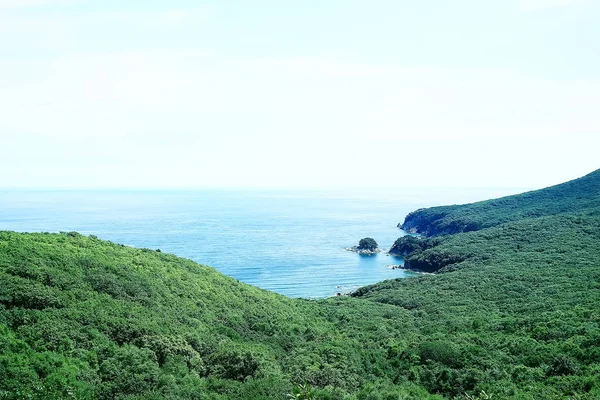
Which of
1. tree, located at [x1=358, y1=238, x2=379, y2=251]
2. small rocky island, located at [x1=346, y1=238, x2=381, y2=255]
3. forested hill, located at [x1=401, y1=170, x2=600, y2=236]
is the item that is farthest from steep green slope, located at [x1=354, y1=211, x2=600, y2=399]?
tree, located at [x1=358, y1=238, x2=379, y2=251]

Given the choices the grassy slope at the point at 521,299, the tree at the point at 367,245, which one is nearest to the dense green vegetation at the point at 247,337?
the grassy slope at the point at 521,299

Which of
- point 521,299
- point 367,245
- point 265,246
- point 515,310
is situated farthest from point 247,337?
point 367,245

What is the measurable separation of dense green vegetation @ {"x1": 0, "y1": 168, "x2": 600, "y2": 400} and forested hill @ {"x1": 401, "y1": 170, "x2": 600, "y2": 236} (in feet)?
235

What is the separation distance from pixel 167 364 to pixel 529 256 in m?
80.0

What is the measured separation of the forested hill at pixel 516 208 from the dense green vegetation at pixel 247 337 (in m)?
71.7

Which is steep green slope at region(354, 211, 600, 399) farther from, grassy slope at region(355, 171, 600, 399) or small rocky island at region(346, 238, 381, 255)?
small rocky island at region(346, 238, 381, 255)

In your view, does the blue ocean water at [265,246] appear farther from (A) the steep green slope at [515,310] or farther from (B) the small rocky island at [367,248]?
(A) the steep green slope at [515,310]

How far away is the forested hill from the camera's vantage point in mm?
130625

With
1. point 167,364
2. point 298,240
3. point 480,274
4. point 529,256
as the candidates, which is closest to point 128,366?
point 167,364

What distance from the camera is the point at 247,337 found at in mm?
40125

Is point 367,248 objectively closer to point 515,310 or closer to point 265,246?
point 265,246

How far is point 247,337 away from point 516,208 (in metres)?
136

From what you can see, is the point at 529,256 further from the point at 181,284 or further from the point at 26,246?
the point at 26,246

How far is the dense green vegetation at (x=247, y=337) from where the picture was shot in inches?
952
